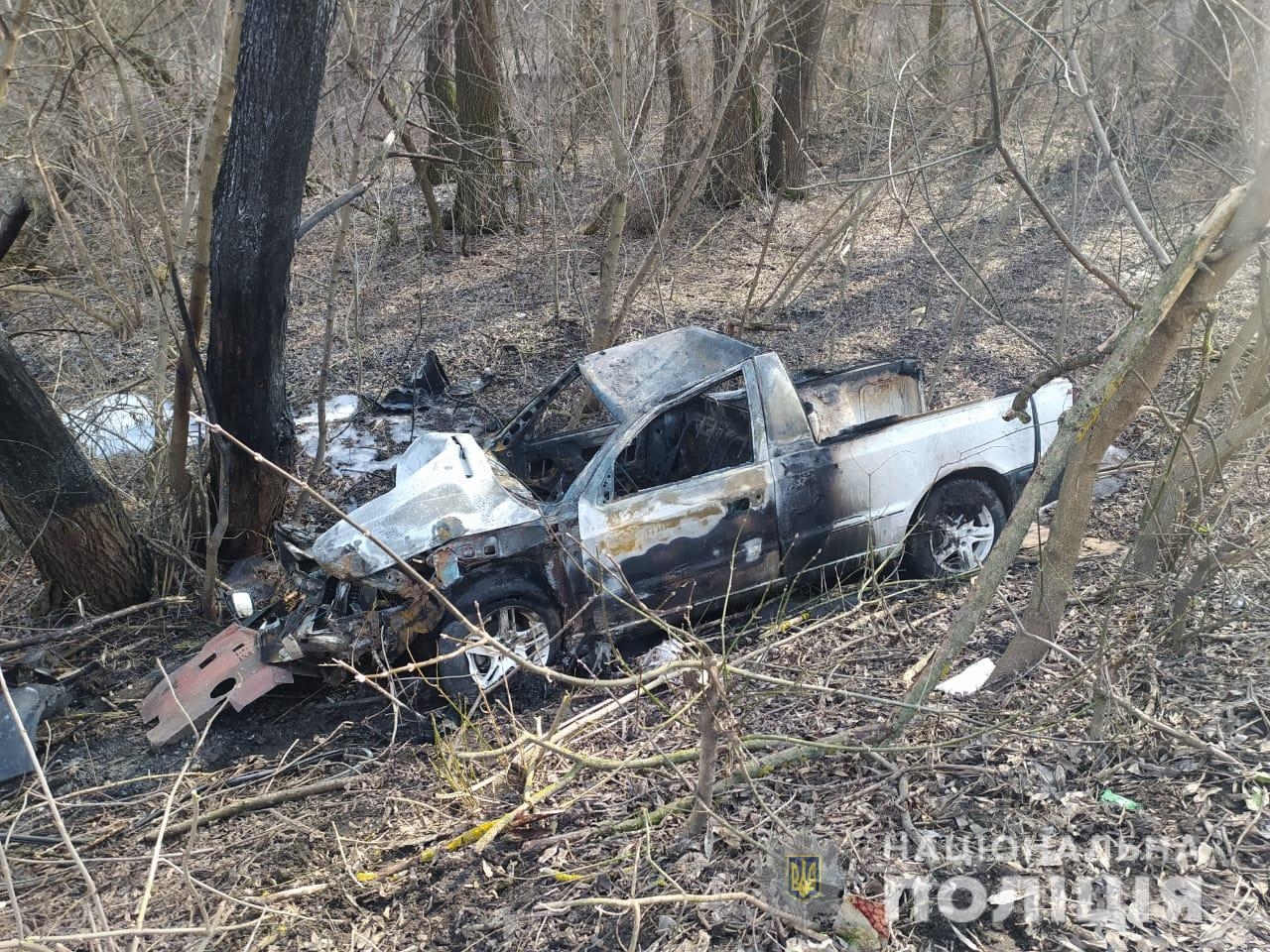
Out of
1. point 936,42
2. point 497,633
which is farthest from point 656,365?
point 936,42

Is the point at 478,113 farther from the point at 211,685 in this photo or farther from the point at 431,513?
the point at 211,685

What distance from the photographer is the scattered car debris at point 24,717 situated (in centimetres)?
460

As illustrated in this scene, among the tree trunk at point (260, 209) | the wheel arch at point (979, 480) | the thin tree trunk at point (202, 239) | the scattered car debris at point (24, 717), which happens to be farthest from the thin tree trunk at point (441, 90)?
the scattered car debris at point (24, 717)

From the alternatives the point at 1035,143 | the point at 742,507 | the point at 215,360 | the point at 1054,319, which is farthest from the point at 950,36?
the point at 215,360

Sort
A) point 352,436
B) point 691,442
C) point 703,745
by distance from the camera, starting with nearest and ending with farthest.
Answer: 1. point 703,745
2. point 691,442
3. point 352,436

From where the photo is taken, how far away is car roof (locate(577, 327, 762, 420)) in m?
5.75

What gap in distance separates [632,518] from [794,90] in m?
8.72

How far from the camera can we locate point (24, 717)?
482 cm

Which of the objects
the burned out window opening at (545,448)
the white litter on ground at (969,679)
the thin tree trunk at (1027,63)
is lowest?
the white litter on ground at (969,679)

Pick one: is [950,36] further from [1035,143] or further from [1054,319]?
[1035,143]

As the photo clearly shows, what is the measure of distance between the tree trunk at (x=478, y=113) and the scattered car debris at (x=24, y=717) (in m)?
7.76

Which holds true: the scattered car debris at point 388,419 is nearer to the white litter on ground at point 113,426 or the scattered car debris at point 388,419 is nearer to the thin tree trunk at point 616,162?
the white litter on ground at point 113,426

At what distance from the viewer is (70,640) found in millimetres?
5645

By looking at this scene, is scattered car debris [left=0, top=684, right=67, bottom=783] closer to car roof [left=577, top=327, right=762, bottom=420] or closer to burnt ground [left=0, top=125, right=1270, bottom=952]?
burnt ground [left=0, top=125, right=1270, bottom=952]
